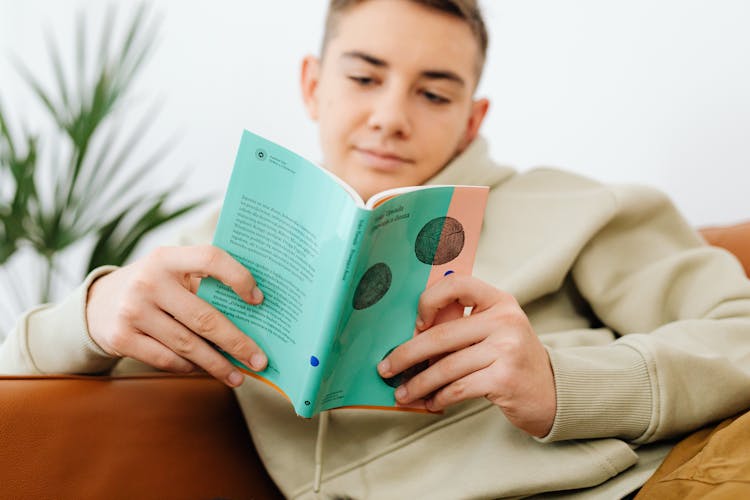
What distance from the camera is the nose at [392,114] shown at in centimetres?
113

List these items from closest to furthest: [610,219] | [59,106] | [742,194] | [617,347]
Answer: [617,347] → [610,219] → [742,194] → [59,106]

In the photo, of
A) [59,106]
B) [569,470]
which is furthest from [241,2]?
[569,470]

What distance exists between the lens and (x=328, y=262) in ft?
2.37

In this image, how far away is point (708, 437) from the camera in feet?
2.79

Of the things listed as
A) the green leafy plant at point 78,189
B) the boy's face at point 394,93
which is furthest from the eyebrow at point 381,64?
the green leafy plant at point 78,189

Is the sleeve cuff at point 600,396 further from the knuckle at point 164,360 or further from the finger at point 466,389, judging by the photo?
the knuckle at point 164,360

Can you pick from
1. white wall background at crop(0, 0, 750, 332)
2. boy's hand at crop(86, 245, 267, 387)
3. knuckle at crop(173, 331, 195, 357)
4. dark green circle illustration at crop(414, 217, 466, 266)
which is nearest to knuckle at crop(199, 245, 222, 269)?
boy's hand at crop(86, 245, 267, 387)

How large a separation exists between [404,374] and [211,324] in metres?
0.23

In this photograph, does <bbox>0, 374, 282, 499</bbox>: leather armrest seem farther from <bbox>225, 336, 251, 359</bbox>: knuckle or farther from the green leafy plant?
Answer: the green leafy plant

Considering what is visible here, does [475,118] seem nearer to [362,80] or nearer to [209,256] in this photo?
[362,80]

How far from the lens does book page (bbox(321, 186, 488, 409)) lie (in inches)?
29.4

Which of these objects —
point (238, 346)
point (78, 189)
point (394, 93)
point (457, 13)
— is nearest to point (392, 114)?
point (394, 93)

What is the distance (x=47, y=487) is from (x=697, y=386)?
30.8 inches

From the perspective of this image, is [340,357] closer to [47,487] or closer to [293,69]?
[47,487]
